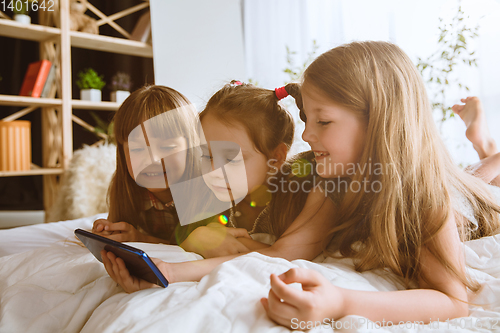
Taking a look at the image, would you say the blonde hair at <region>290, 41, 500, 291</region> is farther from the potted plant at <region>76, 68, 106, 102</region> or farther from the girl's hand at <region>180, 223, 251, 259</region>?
the potted plant at <region>76, 68, 106, 102</region>

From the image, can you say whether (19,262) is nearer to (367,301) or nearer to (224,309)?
(224,309)

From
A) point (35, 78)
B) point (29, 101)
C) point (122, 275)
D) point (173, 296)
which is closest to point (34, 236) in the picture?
point (122, 275)

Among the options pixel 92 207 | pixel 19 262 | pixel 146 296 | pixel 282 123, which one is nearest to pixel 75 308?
pixel 146 296

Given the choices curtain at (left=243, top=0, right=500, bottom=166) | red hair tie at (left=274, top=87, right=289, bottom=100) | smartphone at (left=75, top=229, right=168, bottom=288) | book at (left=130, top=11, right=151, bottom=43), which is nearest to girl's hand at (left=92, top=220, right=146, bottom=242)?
smartphone at (left=75, top=229, right=168, bottom=288)

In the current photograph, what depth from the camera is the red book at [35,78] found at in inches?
81.5

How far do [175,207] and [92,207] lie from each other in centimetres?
87

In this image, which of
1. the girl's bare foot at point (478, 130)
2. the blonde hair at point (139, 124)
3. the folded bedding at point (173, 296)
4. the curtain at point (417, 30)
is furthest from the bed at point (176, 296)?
the curtain at point (417, 30)

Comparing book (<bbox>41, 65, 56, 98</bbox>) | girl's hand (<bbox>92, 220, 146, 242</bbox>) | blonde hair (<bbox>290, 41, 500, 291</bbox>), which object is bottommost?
girl's hand (<bbox>92, 220, 146, 242</bbox>)

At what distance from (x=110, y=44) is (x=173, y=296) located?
226 cm

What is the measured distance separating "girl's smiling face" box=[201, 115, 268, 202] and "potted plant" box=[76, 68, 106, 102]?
1.64 meters

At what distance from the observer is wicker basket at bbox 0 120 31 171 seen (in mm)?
2016

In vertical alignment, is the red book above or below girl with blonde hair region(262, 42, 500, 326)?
above

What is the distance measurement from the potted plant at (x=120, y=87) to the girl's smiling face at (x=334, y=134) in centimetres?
195

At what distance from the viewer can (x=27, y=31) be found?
207cm
